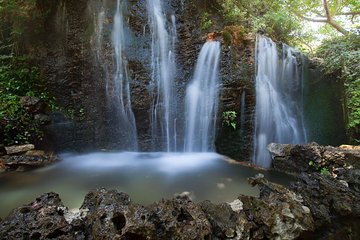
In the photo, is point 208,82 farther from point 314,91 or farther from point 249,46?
point 314,91

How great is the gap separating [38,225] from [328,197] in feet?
10.7

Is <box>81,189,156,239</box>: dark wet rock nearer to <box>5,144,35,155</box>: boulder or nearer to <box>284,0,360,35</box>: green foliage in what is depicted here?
<box>5,144,35,155</box>: boulder

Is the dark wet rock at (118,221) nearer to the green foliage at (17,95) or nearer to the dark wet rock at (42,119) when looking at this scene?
the green foliage at (17,95)

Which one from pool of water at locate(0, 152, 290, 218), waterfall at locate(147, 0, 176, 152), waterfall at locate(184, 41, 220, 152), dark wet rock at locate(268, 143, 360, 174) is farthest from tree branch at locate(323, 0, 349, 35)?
pool of water at locate(0, 152, 290, 218)

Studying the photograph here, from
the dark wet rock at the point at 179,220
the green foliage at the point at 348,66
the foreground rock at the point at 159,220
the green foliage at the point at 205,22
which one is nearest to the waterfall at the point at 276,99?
the green foliage at the point at 348,66

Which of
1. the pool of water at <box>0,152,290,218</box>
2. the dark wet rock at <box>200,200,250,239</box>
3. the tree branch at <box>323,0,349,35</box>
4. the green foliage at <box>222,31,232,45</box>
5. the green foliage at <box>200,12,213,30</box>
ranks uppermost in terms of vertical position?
the tree branch at <box>323,0,349,35</box>

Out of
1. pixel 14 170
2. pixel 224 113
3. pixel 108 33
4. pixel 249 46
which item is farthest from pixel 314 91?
pixel 14 170

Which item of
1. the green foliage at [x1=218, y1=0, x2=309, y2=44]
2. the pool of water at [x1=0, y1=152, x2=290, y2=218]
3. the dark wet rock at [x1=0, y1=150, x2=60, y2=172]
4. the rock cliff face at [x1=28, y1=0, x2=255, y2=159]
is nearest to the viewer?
the pool of water at [x1=0, y1=152, x2=290, y2=218]

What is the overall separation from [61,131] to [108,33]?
11.3ft

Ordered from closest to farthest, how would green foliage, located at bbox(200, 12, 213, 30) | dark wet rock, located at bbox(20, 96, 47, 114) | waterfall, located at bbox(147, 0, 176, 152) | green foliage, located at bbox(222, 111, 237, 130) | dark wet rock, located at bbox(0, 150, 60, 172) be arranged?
dark wet rock, located at bbox(0, 150, 60, 172)
dark wet rock, located at bbox(20, 96, 47, 114)
green foliage, located at bbox(222, 111, 237, 130)
waterfall, located at bbox(147, 0, 176, 152)
green foliage, located at bbox(200, 12, 213, 30)

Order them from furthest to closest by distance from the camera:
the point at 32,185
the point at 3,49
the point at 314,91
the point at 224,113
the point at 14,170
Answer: the point at 3,49, the point at 314,91, the point at 224,113, the point at 14,170, the point at 32,185

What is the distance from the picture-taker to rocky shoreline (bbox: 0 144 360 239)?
89.5 inches

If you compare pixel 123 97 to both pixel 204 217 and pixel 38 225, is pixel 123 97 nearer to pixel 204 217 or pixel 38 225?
pixel 38 225

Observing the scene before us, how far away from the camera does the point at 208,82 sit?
732cm
